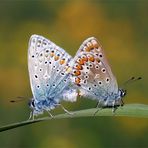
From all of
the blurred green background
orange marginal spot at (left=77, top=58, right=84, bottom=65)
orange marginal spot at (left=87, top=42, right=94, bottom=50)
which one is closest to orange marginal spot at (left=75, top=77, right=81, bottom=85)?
orange marginal spot at (left=77, top=58, right=84, bottom=65)

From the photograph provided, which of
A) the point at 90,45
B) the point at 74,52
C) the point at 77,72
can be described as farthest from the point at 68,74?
the point at 74,52

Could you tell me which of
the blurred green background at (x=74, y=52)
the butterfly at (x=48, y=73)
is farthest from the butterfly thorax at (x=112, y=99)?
the blurred green background at (x=74, y=52)

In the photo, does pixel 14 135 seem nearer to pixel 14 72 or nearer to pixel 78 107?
pixel 78 107

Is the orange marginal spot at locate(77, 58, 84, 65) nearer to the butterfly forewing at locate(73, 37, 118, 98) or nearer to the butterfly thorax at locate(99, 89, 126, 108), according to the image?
the butterfly forewing at locate(73, 37, 118, 98)

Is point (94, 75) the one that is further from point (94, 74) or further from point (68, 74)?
point (68, 74)

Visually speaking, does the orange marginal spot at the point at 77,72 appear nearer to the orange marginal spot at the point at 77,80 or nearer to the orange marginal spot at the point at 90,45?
the orange marginal spot at the point at 77,80
